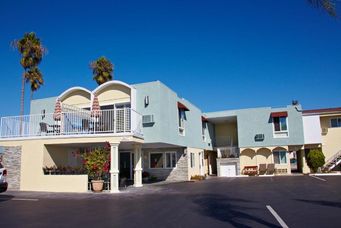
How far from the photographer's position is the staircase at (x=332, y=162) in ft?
93.7

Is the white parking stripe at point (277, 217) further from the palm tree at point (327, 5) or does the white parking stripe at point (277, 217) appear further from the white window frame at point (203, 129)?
the white window frame at point (203, 129)

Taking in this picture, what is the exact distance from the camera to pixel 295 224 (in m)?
7.39

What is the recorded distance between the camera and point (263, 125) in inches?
1190

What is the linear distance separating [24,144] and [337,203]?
51.8 ft

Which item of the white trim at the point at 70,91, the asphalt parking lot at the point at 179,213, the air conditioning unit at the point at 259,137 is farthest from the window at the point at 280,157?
the white trim at the point at 70,91

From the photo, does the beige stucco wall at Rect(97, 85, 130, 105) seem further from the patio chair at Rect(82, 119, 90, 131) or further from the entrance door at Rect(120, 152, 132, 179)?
the entrance door at Rect(120, 152, 132, 179)

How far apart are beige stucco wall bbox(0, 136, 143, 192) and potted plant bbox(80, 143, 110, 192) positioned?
18.6 inches

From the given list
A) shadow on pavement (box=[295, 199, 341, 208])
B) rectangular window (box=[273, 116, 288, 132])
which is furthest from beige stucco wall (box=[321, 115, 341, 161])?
shadow on pavement (box=[295, 199, 341, 208])

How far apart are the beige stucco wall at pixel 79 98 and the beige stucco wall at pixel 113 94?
40.4 inches

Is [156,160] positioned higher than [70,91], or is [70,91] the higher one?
[70,91]

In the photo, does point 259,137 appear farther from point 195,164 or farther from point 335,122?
point 335,122

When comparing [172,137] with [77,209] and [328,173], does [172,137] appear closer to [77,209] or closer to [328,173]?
[77,209]

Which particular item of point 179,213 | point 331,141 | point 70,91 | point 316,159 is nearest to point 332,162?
point 331,141

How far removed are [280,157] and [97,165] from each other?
1983cm
